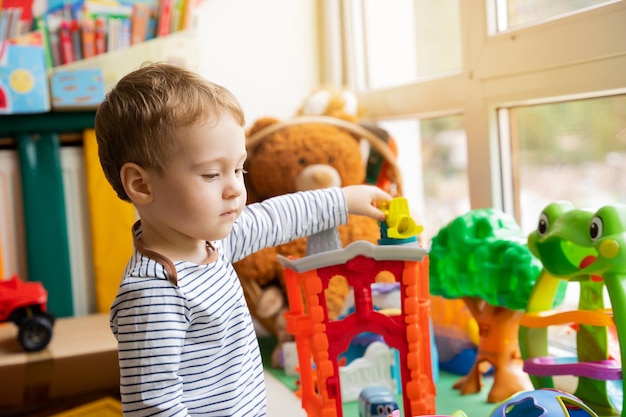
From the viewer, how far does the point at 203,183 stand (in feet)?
2.71

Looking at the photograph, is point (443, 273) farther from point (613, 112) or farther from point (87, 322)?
point (87, 322)

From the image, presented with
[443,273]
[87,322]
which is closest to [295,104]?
[87,322]

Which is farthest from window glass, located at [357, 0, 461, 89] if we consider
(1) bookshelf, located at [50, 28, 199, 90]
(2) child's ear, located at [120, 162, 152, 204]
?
(2) child's ear, located at [120, 162, 152, 204]

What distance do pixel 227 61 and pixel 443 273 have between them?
0.85 metres

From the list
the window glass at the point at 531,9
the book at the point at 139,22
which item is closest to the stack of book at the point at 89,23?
the book at the point at 139,22

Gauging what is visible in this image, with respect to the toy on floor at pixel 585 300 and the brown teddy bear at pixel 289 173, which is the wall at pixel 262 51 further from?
the toy on floor at pixel 585 300

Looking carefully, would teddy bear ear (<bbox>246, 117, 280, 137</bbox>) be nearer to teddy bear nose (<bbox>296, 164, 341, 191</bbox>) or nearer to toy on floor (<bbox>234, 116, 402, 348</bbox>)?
toy on floor (<bbox>234, 116, 402, 348</bbox>)

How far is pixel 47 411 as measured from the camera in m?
1.51

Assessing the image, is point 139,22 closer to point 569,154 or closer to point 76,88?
point 76,88

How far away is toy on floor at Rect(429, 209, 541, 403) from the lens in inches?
41.8

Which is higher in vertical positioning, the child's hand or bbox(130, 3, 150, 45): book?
bbox(130, 3, 150, 45): book

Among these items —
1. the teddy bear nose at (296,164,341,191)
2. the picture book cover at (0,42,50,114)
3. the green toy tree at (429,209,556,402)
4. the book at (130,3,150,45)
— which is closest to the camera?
the green toy tree at (429,209,556,402)

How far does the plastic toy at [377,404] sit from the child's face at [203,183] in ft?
1.14

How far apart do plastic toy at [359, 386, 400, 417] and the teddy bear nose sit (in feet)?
1.49
